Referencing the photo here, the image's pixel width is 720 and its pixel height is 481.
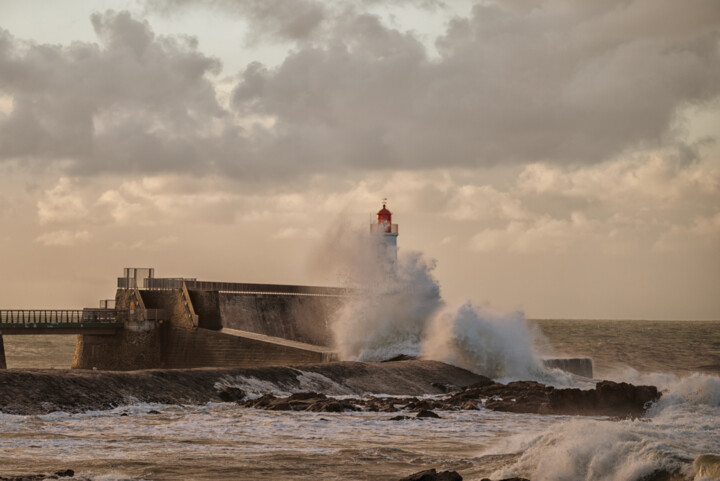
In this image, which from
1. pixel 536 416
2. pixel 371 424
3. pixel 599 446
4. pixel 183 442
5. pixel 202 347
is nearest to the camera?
pixel 599 446

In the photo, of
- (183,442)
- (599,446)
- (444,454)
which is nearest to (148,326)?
(183,442)

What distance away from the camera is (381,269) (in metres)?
36.8

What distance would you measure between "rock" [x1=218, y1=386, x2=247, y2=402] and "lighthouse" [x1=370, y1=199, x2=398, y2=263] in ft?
51.3

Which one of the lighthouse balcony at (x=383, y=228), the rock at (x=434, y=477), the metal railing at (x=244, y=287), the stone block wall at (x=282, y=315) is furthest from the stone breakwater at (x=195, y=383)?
the rock at (x=434, y=477)

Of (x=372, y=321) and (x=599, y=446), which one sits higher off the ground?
(x=372, y=321)

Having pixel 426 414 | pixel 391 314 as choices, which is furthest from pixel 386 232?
pixel 426 414

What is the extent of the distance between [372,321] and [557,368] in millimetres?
7021

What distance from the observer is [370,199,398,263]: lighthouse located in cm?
3769

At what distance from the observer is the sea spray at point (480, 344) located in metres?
30.7

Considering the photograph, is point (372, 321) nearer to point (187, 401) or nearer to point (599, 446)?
point (187, 401)

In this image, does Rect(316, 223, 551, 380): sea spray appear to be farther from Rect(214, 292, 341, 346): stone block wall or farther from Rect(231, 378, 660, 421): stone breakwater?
Rect(231, 378, 660, 421): stone breakwater

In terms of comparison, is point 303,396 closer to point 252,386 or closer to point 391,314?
point 252,386

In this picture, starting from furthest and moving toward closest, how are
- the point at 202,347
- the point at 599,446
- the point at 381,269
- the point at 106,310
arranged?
the point at 381,269 < the point at 106,310 < the point at 202,347 < the point at 599,446

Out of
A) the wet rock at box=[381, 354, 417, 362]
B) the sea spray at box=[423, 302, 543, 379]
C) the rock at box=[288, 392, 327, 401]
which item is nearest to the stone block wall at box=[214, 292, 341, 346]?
the wet rock at box=[381, 354, 417, 362]
